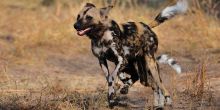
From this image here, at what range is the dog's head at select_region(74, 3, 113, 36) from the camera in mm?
5754

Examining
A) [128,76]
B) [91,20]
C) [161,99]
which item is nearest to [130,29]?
[91,20]

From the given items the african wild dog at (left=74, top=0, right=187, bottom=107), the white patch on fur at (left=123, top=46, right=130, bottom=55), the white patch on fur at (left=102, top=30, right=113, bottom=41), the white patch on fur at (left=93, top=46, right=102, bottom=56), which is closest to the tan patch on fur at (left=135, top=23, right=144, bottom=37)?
the african wild dog at (left=74, top=0, right=187, bottom=107)

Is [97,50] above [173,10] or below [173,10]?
below

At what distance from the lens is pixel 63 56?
33.8 feet

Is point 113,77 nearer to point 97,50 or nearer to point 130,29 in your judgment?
point 97,50

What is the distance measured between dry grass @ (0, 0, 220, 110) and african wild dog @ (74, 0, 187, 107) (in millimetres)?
287

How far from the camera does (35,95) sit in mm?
6730

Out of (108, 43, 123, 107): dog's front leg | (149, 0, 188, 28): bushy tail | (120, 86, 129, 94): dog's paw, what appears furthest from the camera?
(149, 0, 188, 28): bushy tail

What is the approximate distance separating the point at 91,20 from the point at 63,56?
452 centimetres

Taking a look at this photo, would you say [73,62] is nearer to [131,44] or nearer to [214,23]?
[214,23]

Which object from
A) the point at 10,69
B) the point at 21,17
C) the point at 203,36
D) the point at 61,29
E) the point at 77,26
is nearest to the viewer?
the point at 77,26

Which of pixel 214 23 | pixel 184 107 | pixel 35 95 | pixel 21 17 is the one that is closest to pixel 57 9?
pixel 21 17

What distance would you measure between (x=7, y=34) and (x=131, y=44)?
648 centimetres

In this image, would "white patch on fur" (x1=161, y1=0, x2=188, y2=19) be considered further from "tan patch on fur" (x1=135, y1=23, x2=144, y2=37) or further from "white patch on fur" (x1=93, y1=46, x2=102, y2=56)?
"white patch on fur" (x1=93, y1=46, x2=102, y2=56)
